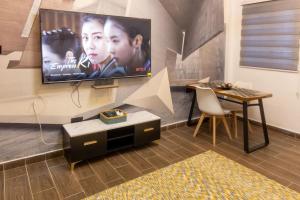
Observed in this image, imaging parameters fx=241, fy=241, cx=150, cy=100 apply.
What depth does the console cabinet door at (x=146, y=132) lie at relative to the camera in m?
3.04

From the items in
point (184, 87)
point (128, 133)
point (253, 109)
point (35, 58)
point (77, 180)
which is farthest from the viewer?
point (253, 109)

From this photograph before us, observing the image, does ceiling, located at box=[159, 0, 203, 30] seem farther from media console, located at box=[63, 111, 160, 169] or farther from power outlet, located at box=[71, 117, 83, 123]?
power outlet, located at box=[71, 117, 83, 123]

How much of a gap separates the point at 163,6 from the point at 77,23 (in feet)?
4.37

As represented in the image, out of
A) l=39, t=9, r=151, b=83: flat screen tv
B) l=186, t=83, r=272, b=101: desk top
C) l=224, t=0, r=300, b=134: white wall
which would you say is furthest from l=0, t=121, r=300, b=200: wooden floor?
l=39, t=9, r=151, b=83: flat screen tv

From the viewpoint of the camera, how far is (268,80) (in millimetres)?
3840

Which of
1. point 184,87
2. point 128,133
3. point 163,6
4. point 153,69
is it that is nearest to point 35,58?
point 128,133

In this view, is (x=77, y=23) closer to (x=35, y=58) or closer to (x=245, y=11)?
(x=35, y=58)

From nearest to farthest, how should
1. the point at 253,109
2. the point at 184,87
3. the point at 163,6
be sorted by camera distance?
the point at 163,6, the point at 184,87, the point at 253,109

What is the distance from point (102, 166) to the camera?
8.86 ft

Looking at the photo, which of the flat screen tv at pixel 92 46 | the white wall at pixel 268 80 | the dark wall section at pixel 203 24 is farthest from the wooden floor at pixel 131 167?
the dark wall section at pixel 203 24

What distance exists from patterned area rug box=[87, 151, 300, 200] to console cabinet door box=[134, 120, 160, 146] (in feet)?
1.83

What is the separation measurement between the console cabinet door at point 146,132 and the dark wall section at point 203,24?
4.12 ft

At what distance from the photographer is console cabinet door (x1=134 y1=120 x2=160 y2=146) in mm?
3040

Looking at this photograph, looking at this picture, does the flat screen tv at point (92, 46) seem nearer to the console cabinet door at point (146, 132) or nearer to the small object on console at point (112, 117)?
the small object on console at point (112, 117)
